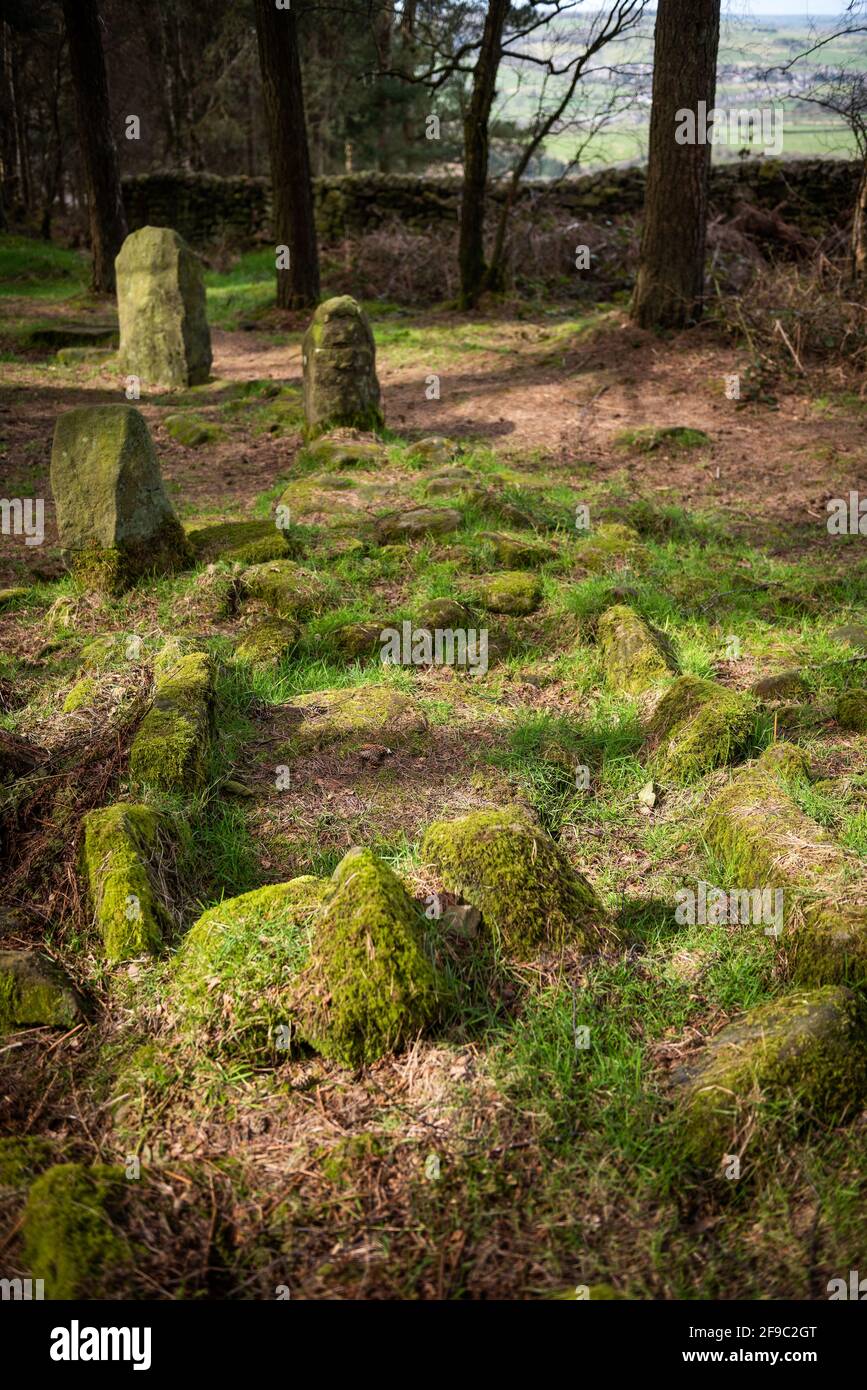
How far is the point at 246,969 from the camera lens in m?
2.84

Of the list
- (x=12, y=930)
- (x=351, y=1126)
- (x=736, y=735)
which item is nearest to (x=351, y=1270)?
(x=351, y=1126)

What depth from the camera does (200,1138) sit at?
248 cm

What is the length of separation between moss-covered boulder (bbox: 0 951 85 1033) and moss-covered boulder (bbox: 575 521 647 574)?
4204 mm

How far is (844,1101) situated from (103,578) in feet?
16.1

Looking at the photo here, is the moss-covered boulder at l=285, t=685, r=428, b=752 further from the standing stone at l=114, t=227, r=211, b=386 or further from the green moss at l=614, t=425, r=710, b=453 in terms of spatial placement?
the standing stone at l=114, t=227, r=211, b=386

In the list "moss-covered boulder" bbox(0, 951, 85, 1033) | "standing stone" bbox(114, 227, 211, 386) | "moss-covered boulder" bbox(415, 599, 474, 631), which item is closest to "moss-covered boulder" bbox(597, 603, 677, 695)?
"moss-covered boulder" bbox(415, 599, 474, 631)

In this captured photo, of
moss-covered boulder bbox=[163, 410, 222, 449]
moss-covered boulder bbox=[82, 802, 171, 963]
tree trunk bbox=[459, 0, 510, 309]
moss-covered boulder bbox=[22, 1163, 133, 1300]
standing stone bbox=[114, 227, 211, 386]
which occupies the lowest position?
moss-covered boulder bbox=[22, 1163, 133, 1300]

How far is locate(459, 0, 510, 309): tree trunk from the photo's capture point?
12672 mm

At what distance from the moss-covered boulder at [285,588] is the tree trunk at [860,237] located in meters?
6.85

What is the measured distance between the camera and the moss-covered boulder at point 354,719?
14.5ft

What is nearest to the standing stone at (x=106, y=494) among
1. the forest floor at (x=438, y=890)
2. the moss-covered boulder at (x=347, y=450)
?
the forest floor at (x=438, y=890)

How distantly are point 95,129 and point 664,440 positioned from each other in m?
10.7
